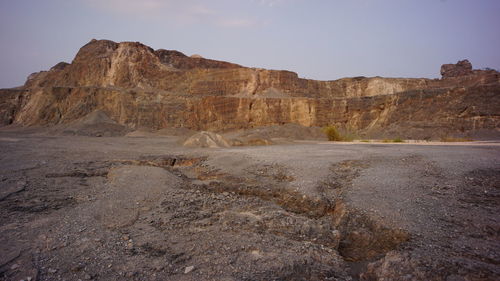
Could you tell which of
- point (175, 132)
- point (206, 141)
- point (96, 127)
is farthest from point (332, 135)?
point (96, 127)

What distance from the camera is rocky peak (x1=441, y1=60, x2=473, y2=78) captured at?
43.0 m

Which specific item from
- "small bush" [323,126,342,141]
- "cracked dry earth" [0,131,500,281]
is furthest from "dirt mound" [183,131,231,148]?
"small bush" [323,126,342,141]

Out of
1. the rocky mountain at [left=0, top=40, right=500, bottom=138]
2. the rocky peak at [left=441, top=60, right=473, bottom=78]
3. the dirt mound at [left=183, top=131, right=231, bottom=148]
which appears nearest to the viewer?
the dirt mound at [left=183, top=131, right=231, bottom=148]

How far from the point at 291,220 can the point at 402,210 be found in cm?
184

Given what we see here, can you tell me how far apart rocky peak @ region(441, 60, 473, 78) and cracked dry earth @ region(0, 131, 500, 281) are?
1810 inches

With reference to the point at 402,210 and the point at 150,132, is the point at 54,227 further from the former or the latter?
the point at 150,132

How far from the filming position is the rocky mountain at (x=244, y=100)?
2406 cm

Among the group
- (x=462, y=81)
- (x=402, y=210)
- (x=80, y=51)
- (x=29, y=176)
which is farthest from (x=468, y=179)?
(x=80, y=51)

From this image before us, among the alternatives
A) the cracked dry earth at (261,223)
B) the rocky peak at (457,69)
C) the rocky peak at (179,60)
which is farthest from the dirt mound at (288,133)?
the rocky peak at (457,69)

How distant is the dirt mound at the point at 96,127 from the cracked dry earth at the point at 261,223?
19.6 meters

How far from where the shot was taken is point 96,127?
26156 millimetres

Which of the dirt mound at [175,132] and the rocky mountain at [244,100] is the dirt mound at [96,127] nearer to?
the rocky mountain at [244,100]

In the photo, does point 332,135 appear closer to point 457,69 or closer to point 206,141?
point 206,141

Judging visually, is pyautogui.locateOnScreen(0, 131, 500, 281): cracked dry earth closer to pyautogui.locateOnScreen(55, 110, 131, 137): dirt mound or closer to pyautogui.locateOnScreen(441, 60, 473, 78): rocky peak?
pyautogui.locateOnScreen(55, 110, 131, 137): dirt mound
